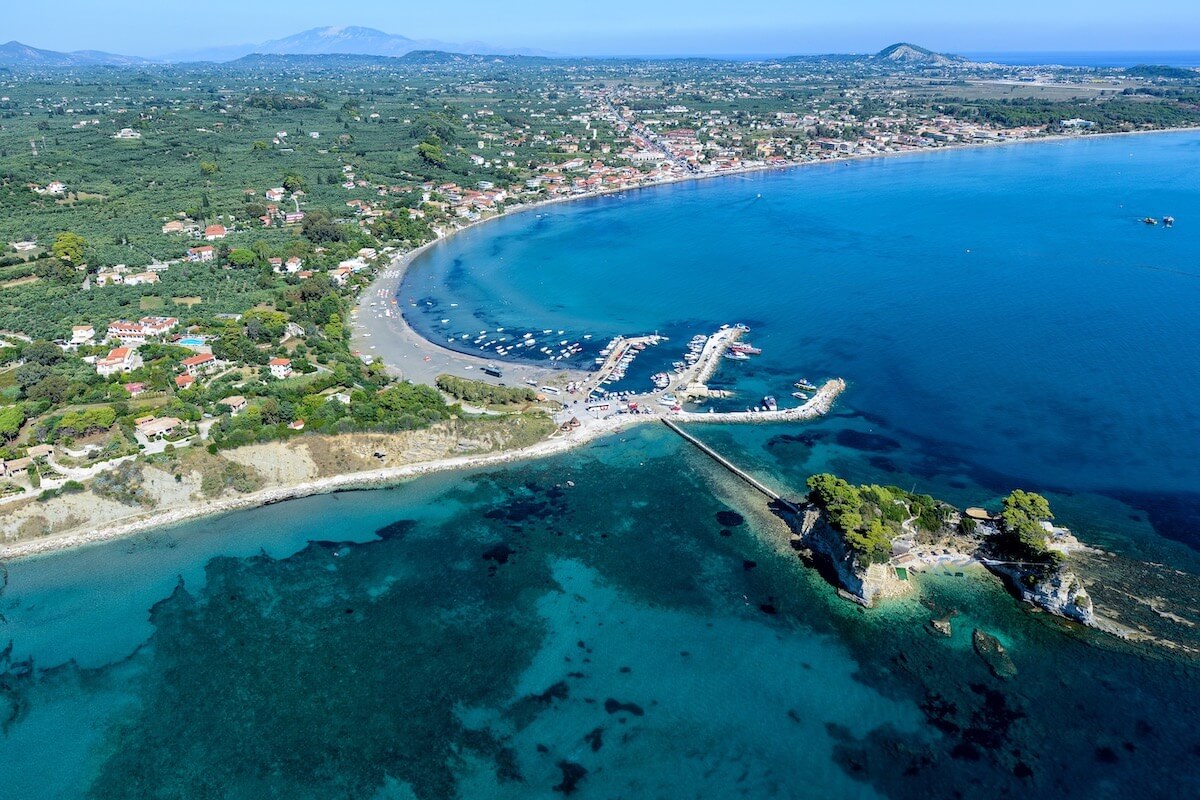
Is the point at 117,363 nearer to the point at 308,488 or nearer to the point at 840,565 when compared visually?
the point at 308,488

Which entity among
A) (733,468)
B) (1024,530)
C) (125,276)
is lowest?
(733,468)

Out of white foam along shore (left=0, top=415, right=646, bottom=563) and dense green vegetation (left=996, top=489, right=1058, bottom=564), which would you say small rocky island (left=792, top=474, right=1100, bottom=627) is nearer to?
dense green vegetation (left=996, top=489, right=1058, bottom=564)

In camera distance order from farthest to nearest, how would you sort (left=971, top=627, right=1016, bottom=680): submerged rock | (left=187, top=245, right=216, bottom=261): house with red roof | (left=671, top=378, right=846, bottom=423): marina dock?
(left=187, top=245, right=216, bottom=261): house with red roof, (left=671, top=378, right=846, bottom=423): marina dock, (left=971, top=627, right=1016, bottom=680): submerged rock

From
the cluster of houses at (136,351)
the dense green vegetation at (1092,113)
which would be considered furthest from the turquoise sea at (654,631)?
the dense green vegetation at (1092,113)

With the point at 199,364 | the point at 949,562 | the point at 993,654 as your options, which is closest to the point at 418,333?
the point at 199,364

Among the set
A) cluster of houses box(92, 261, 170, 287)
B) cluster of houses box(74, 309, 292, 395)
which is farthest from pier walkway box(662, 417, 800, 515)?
cluster of houses box(92, 261, 170, 287)
